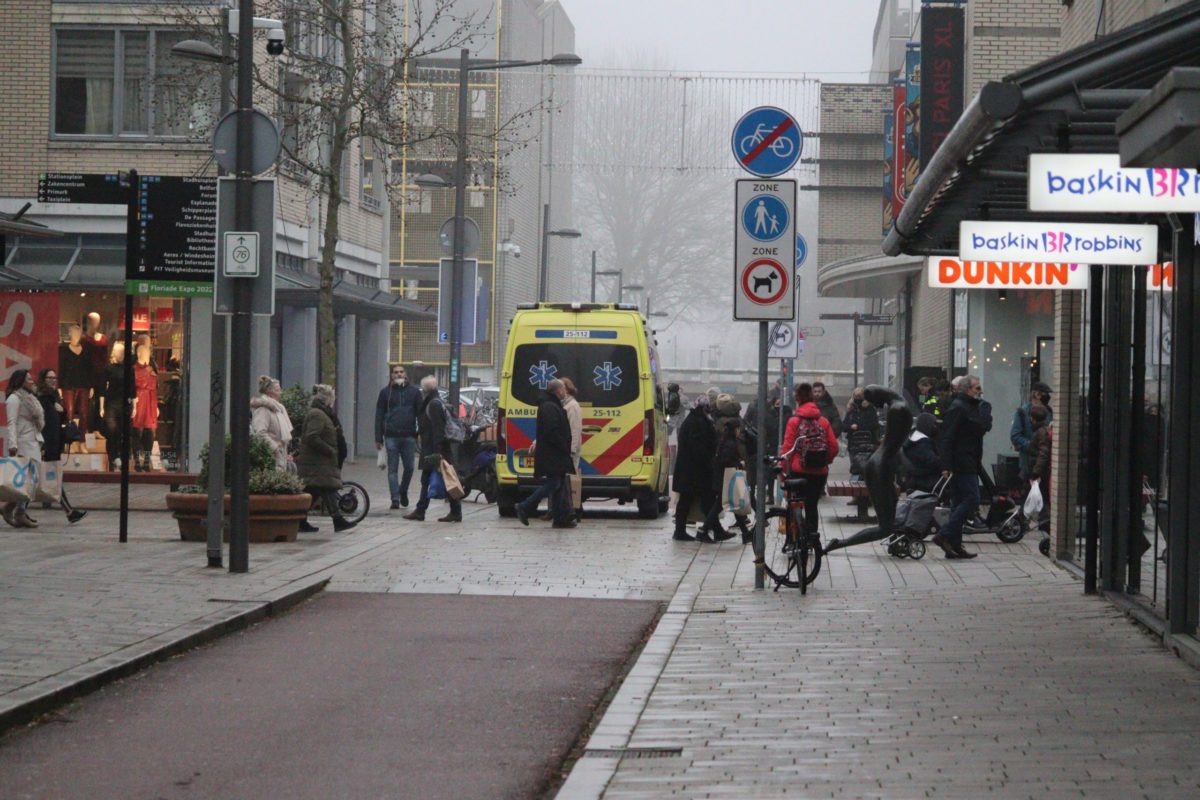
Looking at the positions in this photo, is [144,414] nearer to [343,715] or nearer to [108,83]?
[108,83]

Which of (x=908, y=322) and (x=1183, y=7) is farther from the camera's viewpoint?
(x=908, y=322)

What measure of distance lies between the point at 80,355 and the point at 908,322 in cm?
1688

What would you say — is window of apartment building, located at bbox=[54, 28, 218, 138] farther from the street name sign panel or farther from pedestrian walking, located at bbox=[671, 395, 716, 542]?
the street name sign panel

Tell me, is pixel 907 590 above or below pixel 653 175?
below

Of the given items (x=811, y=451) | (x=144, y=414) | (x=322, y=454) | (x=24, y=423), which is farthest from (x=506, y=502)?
(x=144, y=414)

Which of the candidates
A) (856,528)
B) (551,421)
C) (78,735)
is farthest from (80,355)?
(78,735)

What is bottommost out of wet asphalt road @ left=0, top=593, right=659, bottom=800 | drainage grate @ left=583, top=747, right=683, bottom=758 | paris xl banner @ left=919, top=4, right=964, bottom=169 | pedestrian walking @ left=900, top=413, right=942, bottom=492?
wet asphalt road @ left=0, top=593, right=659, bottom=800

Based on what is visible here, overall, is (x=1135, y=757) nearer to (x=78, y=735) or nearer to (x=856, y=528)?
(x=78, y=735)

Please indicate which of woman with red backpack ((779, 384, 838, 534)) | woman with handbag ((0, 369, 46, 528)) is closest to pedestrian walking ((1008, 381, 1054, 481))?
woman with red backpack ((779, 384, 838, 534))

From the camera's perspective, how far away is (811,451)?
16.3 metres

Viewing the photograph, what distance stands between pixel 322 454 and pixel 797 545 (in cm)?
688

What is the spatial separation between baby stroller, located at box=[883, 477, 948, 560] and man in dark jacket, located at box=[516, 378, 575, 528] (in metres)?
4.80

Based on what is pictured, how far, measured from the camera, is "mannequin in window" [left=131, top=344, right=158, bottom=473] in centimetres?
3131

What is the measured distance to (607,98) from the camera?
295 feet
